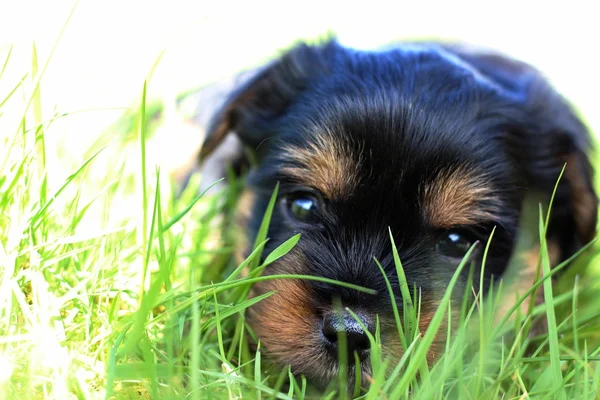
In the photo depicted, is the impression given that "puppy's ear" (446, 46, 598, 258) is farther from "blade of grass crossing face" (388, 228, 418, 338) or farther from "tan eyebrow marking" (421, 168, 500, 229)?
"blade of grass crossing face" (388, 228, 418, 338)

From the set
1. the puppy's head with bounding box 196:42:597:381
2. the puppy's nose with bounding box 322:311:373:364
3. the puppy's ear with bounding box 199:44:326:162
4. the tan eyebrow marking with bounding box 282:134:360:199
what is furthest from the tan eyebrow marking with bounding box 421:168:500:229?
the puppy's ear with bounding box 199:44:326:162

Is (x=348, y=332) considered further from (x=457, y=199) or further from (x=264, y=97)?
(x=264, y=97)

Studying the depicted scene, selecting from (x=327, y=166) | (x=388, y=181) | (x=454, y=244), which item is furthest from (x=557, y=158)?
(x=327, y=166)

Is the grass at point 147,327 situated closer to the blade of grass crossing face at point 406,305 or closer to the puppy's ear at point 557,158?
the blade of grass crossing face at point 406,305

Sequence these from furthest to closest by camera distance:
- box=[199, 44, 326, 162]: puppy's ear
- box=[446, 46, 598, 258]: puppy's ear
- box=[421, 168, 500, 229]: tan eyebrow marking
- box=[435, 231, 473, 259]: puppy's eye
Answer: box=[199, 44, 326, 162]: puppy's ear
box=[446, 46, 598, 258]: puppy's ear
box=[435, 231, 473, 259]: puppy's eye
box=[421, 168, 500, 229]: tan eyebrow marking

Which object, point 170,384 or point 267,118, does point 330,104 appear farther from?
point 170,384

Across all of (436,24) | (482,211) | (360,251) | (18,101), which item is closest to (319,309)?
(360,251)
